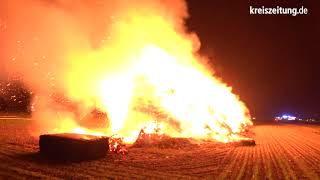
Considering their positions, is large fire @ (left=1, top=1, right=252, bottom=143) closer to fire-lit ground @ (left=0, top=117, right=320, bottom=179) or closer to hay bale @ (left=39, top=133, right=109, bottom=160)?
fire-lit ground @ (left=0, top=117, right=320, bottom=179)

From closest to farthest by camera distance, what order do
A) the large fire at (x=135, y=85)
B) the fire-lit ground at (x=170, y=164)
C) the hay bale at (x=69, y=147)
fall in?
the fire-lit ground at (x=170, y=164)
the hay bale at (x=69, y=147)
the large fire at (x=135, y=85)

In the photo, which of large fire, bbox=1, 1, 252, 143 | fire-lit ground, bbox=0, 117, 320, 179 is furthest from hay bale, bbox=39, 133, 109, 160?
large fire, bbox=1, 1, 252, 143

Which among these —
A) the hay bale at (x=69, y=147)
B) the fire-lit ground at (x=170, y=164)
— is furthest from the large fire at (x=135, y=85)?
the hay bale at (x=69, y=147)

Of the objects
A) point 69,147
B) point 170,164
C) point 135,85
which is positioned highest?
point 135,85

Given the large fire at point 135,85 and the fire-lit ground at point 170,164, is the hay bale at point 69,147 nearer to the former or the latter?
the fire-lit ground at point 170,164

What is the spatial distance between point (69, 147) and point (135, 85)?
10369 millimetres

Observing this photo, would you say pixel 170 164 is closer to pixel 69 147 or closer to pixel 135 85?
pixel 69 147

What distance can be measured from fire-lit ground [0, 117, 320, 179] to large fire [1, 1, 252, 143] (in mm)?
3866

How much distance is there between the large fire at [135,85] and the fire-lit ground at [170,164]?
387cm

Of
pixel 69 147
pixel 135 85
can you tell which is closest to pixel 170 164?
pixel 69 147

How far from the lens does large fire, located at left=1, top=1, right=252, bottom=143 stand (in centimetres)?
2486

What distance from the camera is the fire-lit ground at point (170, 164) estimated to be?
42.0ft

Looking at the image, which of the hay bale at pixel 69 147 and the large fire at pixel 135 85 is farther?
the large fire at pixel 135 85

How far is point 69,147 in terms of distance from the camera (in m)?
15.6
